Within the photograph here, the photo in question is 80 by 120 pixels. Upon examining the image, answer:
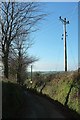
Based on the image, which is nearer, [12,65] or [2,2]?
[2,2]

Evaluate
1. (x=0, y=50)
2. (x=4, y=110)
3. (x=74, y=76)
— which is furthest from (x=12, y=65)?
(x=4, y=110)

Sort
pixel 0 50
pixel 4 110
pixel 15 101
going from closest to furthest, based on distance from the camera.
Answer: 1. pixel 4 110
2. pixel 15 101
3. pixel 0 50

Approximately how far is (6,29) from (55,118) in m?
17.5

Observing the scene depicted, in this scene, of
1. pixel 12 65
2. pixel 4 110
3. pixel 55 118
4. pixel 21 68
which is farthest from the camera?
pixel 21 68

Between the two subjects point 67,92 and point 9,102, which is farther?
point 67,92

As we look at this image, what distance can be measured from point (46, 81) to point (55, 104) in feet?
41.6

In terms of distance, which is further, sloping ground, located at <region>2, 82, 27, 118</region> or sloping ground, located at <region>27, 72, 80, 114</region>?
sloping ground, located at <region>27, 72, 80, 114</region>

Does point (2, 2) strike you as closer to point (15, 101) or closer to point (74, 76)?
point (74, 76)

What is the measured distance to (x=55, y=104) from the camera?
2511cm

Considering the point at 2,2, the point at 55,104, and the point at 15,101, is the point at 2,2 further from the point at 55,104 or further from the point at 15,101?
the point at 15,101

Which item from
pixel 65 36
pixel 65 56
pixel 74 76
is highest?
pixel 65 36

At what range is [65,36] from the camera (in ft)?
137

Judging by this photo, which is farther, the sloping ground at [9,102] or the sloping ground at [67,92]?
the sloping ground at [67,92]

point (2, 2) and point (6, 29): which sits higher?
point (2, 2)
